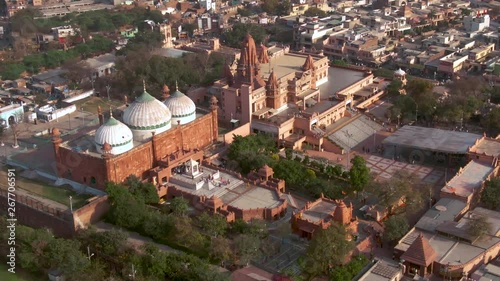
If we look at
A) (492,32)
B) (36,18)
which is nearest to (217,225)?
(492,32)

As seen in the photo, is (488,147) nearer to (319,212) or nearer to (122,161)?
(319,212)

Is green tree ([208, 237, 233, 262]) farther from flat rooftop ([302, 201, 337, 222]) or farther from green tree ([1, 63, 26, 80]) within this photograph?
green tree ([1, 63, 26, 80])

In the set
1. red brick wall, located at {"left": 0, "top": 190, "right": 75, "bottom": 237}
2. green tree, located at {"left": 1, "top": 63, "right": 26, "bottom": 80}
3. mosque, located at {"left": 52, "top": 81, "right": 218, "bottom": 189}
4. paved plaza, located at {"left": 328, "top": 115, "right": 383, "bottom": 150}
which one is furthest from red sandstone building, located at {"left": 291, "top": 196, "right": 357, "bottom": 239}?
green tree, located at {"left": 1, "top": 63, "right": 26, "bottom": 80}

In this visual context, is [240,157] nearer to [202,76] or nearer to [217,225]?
[217,225]

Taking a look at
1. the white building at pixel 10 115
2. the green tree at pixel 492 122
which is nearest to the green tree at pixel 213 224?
the green tree at pixel 492 122

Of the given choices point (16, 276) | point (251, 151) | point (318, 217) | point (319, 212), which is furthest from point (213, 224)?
point (16, 276)

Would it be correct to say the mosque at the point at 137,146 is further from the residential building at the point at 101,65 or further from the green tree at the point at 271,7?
the green tree at the point at 271,7
